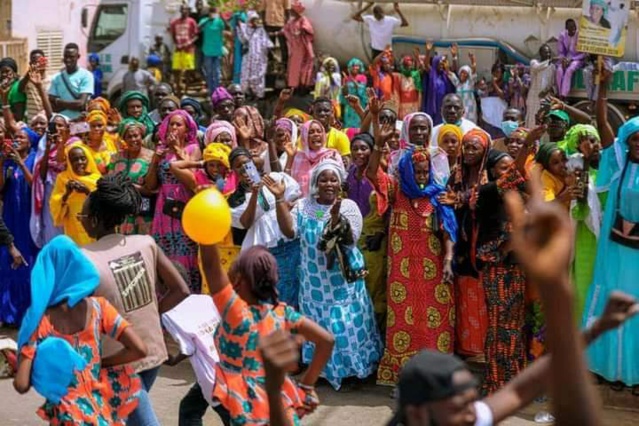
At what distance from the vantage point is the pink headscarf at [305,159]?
8.19 meters

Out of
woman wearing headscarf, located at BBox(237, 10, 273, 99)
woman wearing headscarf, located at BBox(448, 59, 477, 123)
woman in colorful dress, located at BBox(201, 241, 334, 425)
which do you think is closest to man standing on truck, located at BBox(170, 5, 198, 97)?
woman wearing headscarf, located at BBox(237, 10, 273, 99)

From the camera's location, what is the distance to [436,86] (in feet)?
52.7

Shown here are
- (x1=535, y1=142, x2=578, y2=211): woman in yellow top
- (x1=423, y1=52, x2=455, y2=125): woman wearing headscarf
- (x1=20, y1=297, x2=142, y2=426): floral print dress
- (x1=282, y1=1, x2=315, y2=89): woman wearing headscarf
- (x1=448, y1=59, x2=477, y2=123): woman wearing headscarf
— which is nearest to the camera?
(x1=20, y1=297, x2=142, y2=426): floral print dress

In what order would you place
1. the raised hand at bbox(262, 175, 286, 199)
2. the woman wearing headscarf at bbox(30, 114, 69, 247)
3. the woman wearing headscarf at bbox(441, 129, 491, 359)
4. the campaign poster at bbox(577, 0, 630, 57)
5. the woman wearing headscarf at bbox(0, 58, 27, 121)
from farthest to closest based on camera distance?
the woman wearing headscarf at bbox(0, 58, 27, 121) < the campaign poster at bbox(577, 0, 630, 57) < the woman wearing headscarf at bbox(30, 114, 69, 247) < the woman wearing headscarf at bbox(441, 129, 491, 359) < the raised hand at bbox(262, 175, 286, 199)

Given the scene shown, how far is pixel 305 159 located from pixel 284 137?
40 centimetres

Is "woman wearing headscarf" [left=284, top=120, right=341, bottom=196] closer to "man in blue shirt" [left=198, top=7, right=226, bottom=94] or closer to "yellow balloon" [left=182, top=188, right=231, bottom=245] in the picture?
"yellow balloon" [left=182, top=188, right=231, bottom=245]

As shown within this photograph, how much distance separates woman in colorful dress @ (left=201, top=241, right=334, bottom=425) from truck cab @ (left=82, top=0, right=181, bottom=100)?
1412 cm

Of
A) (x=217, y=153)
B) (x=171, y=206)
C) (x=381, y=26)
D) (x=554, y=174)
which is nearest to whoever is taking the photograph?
(x=554, y=174)

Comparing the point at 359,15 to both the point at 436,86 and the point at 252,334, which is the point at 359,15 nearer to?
the point at 436,86

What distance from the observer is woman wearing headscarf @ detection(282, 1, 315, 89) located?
18109 millimetres

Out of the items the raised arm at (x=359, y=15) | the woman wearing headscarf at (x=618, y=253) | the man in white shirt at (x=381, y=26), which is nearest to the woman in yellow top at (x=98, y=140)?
the woman wearing headscarf at (x=618, y=253)

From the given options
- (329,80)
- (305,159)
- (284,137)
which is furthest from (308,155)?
(329,80)

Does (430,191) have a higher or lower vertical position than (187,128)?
lower

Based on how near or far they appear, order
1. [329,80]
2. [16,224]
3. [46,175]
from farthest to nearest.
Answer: [329,80], [16,224], [46,175]
